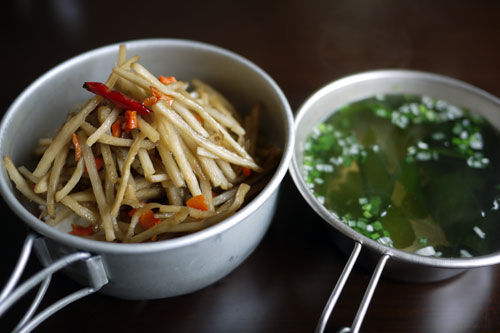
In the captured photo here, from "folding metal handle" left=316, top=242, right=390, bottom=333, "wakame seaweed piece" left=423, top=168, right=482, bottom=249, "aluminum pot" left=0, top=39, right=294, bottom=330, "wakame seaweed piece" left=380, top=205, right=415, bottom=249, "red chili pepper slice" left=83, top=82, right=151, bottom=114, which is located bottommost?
"wakame seaweed piece" left=423, top=168, right=482, bottom=249

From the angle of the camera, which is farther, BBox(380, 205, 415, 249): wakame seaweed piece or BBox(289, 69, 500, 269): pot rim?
BBox(380, 205, 415, 249): wakame seaweed piece

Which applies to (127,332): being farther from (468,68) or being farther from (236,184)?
(468,68)

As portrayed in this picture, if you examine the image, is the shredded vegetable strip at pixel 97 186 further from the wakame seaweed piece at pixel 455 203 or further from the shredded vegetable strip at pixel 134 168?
the wakame seaweed piece at pixel 455 203

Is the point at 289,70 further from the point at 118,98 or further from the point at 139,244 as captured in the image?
the point at 139,244

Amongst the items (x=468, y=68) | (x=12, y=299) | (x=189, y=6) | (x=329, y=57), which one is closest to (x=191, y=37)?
(x=189, y=6)

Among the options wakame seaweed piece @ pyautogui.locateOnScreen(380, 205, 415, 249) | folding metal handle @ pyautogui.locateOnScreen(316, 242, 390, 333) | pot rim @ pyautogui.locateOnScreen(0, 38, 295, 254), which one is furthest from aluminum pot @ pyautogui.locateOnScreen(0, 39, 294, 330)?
wakame seaweed piece @ pyautogui.locateOnScreen(380, 205, 415, 249)

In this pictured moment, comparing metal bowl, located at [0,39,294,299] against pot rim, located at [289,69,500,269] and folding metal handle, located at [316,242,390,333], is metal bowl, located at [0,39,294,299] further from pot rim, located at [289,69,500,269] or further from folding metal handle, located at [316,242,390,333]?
folding metal handle, located at [316,242,390,333]

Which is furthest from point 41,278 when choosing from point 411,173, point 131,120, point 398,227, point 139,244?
point 411,173
